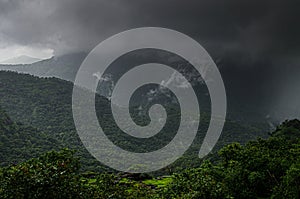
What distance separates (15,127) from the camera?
250 feet

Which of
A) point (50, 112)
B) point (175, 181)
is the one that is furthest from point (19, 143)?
point (175, 181)

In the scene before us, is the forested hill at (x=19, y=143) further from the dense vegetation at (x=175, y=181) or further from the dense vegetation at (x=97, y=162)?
the dense vegetation at (x=175, y=181)

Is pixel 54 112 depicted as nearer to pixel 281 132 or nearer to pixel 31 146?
pixel 31 146

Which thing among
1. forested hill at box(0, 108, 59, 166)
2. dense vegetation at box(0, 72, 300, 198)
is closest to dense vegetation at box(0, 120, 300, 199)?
dense vegetation at box(0, 72, 300, 198)

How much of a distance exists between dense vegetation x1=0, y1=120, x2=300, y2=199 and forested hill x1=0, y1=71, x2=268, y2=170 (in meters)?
53.3

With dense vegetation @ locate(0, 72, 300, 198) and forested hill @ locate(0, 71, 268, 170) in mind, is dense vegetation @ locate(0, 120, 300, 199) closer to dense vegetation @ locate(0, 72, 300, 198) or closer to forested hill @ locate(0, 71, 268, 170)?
dense vegetation @ locate(0, 72, 300, 198)

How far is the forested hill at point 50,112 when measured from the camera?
91.1m

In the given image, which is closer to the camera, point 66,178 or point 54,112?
point 66,178

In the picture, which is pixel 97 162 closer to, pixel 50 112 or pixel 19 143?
pixel 19 143

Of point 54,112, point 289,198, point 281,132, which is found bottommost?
point 289,198

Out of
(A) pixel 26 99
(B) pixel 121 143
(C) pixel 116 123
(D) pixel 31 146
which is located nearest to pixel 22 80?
(A) pixel 26 99

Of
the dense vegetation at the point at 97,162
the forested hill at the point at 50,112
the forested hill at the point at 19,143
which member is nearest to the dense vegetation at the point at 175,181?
the dense vegetation at the point at 97,162

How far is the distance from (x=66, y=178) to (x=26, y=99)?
A: 111 m

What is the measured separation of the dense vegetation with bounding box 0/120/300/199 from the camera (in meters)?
11.2
